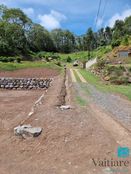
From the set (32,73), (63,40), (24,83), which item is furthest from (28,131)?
(63,40)

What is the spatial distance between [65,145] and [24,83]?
21.9 meters

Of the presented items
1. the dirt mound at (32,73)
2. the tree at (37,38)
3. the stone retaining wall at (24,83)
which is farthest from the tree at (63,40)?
the stone retaining wall at (24,83)

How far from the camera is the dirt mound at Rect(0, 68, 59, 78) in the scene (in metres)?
34.3

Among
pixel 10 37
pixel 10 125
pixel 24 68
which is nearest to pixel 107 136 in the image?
pixel 10 125

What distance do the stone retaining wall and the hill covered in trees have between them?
30.5m

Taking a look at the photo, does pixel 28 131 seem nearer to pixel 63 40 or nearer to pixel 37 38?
pixel 37 38

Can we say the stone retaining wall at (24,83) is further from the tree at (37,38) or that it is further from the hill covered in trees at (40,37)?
the tree at (37,38)

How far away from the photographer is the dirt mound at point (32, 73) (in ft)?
113

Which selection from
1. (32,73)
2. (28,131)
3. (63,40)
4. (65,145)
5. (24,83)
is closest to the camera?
(65,145)

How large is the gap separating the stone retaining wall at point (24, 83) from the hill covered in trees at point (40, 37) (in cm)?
3049

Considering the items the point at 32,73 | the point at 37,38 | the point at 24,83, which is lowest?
the point at 24,83

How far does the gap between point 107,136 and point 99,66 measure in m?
28.9

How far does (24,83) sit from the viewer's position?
2942cm

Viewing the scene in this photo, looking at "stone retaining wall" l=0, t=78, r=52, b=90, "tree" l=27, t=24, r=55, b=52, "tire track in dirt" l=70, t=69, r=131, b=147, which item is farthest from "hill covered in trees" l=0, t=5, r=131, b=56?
"tire track in dirt" l=70, t=69, r=131, b=147
